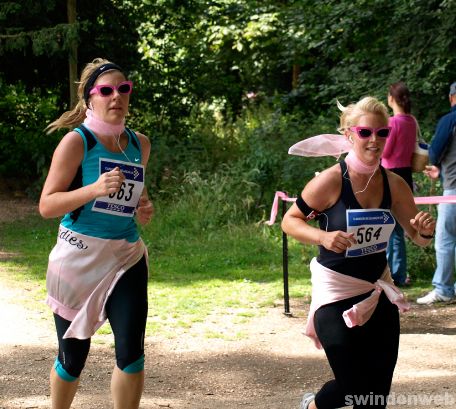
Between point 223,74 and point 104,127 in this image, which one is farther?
point 223,74

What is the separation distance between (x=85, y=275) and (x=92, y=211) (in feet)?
1.05

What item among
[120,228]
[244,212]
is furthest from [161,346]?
[244,212]

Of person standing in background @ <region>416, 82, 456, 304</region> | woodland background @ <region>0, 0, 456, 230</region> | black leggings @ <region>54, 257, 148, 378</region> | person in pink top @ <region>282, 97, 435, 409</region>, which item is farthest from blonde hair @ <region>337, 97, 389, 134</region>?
woodland background @ <region>0, 0, 456, 230</region>

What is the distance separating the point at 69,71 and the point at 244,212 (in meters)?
6.19

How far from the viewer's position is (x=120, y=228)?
457 cm

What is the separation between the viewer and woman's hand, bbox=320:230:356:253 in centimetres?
403

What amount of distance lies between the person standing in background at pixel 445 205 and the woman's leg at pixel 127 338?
4811 millimetres

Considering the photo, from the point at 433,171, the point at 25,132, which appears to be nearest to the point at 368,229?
the point at 433,171

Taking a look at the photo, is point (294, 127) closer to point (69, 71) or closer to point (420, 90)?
point (420, 90)

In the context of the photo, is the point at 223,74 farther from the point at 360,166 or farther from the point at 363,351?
the point at 363,351

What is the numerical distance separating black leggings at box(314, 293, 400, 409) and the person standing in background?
4.58 metres

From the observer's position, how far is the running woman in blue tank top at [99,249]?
14.5ft

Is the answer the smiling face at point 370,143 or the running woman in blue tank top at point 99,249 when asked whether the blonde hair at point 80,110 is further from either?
the smiling face at point 370,143

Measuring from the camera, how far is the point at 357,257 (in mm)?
4289
